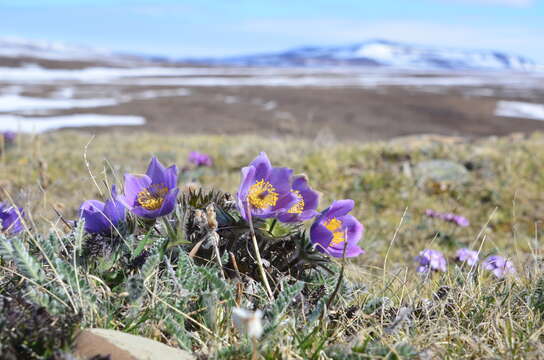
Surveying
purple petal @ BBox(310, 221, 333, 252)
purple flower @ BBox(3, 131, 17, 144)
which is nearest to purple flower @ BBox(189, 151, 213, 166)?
purple flower @ BBox(3, 131, 17, 144)

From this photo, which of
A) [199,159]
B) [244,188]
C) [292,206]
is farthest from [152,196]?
[199,159]

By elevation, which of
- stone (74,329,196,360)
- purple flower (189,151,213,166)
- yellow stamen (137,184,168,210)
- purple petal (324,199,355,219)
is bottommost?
purple flower (189,151,213,166)

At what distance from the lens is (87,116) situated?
850 inches

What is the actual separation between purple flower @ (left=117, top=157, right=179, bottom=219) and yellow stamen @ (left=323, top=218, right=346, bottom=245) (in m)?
0.50

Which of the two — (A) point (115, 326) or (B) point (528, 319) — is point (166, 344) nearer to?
(A) point (115, 326)

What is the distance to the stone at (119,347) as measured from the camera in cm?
124

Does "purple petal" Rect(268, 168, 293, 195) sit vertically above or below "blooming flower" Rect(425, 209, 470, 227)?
above

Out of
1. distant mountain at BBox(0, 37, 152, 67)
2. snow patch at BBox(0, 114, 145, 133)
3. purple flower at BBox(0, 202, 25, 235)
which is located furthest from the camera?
distant mountain at BBox(0, 37, 152, 67)

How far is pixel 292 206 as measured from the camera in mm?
1612

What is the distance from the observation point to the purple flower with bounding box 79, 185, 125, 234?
171 centimetres

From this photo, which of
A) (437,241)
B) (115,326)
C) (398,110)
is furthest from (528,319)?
(398,110)

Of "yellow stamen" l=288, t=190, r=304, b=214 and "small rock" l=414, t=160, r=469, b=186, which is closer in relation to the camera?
"yellow stamen" l=288, t=190, r=304, b=214

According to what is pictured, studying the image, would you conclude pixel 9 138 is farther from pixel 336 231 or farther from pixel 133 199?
pixel 336 231

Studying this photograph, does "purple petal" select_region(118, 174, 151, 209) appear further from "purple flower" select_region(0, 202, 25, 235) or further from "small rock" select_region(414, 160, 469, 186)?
"small rock" select_region(414, 160, 469, 186)
